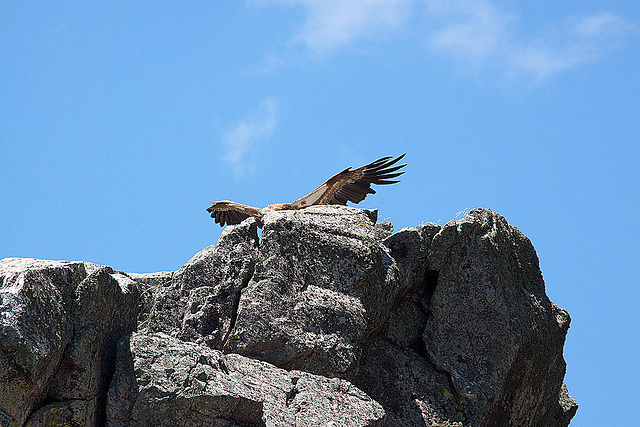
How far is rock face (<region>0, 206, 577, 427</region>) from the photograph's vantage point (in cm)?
790

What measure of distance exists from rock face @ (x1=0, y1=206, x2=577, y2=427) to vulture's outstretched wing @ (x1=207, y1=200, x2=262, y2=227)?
2.37m

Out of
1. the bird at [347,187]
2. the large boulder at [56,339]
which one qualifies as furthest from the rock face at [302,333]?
the bird at [347,187]

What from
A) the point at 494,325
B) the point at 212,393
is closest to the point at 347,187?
the point at 494,325

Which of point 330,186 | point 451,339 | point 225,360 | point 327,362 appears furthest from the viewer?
point 330,186

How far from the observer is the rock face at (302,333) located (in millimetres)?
7898

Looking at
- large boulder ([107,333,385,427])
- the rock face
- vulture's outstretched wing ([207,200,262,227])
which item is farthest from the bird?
large boulder ([107,333,385,427])

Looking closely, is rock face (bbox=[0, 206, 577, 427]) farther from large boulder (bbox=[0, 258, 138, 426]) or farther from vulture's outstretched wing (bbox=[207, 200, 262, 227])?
vulture's outstretched wing (bbox=[207, 200, 262, 227])

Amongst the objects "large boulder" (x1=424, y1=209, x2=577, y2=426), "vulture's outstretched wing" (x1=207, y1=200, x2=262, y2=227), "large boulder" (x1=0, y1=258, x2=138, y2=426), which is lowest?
"large boulder" (x1=0, y1=258, x2=138, y2=426)

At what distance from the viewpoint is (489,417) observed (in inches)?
432

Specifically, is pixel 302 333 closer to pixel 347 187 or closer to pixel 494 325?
pixel 494 325

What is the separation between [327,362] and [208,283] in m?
2.26

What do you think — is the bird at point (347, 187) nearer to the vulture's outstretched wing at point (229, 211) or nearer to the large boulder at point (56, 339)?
the vulture's outstretched wing at point (229, 211)

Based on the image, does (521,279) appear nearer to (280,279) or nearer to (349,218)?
(349,218)

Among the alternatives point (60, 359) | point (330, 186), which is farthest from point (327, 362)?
point (330, 186)
